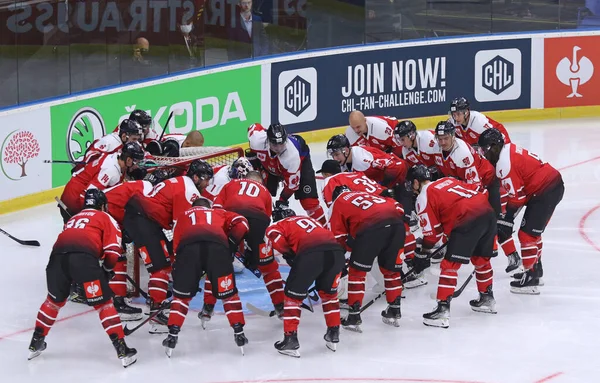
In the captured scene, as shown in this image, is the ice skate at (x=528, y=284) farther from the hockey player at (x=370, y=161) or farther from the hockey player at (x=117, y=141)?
the hockey player at (x=117, y=141)

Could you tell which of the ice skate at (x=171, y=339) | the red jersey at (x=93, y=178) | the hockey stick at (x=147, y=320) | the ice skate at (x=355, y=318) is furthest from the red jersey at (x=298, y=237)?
the red jersey at (x=93, y=178)

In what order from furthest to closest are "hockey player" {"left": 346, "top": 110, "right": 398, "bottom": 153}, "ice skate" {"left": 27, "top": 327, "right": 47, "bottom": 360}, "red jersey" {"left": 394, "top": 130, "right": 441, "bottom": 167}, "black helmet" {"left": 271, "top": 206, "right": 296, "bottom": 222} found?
"hockey player" {"left": 346, "top": 110, "right": 398, "bottom": 153}, "red jersey" {"left": 394, "top": 130, "right": 441, "bottom": 167}, "black helmet" {"left": 271, "top": 206, "right": 296, "bottom": 222}, "ice skate" {"left": 27, "top": 327, "right": 47, "bottom": 360}

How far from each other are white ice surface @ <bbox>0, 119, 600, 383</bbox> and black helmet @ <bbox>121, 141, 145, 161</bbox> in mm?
1139

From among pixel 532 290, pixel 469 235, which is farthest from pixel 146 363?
pixel 532 290

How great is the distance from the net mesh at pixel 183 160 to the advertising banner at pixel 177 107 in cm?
225

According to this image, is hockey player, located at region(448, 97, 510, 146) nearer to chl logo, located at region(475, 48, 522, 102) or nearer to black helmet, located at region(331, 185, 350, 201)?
black helmet, located at region(331, 185, 350, 201)

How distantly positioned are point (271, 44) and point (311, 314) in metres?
5.74

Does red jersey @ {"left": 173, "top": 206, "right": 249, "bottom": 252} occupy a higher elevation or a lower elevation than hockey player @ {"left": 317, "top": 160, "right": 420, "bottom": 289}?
lower

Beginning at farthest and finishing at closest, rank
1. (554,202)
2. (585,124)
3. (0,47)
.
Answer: (585,124) → (0,47) → (554,202)

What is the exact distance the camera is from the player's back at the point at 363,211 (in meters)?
7.94

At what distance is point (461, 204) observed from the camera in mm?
8164

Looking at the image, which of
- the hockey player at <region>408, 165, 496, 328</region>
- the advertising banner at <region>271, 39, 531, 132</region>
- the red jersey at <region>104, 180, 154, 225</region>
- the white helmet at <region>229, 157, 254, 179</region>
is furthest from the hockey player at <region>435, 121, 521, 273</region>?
the advertising banner at <region>271, 39, 531, 132</region>

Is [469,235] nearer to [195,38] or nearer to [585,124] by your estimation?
[195,38]

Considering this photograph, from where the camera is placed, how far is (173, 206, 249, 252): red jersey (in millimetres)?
7539
